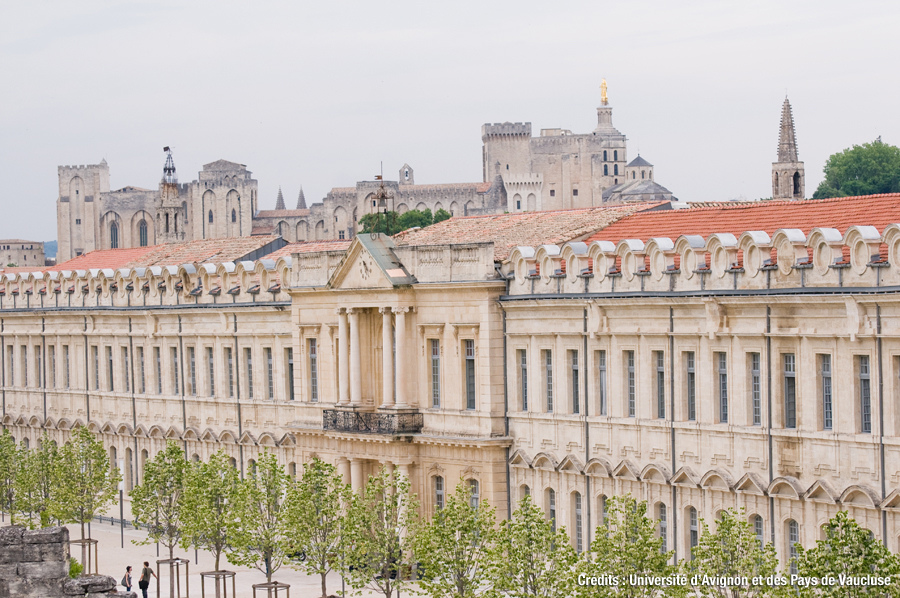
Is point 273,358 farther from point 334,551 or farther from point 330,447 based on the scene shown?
point 334,551

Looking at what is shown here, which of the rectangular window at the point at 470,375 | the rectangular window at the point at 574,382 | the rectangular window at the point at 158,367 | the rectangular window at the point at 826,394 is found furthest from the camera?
the rectangular window at the point at 158,367

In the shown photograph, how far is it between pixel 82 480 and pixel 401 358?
1329 centimetres

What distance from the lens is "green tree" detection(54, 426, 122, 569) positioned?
→ 215 feet

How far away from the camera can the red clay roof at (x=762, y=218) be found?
164 feet

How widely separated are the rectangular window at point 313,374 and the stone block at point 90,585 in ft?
107

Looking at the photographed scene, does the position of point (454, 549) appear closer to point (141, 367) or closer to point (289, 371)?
point (289, 371)

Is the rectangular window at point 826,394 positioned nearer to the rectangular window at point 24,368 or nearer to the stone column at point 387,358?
the stone column at point 387,358

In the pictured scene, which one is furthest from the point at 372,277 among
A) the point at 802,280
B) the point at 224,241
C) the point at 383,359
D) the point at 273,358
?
the point at 224,241

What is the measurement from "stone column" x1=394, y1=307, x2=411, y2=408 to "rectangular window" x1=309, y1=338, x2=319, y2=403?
591 cm

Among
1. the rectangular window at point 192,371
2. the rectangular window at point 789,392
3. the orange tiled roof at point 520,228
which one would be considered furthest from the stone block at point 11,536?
the rectangular window at point 192,371

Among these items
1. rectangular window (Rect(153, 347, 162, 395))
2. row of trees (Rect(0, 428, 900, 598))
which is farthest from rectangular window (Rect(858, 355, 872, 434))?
rectangular window (Rect(153, 347, 162, 395))

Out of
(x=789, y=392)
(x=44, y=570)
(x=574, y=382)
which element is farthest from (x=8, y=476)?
(x=44, y=570)

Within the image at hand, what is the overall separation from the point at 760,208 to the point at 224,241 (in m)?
36.9

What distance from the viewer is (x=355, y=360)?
6259 centimetres
